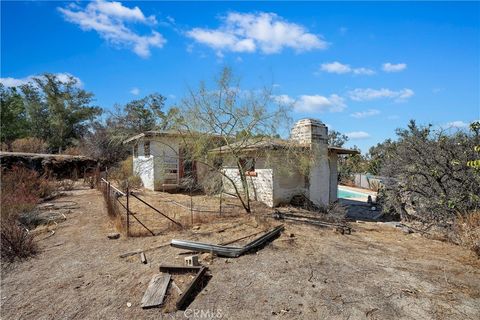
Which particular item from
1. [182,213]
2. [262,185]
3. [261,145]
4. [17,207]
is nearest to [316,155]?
[262,185]

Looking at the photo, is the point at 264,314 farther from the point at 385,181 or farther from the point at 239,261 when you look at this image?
the point at 385,181

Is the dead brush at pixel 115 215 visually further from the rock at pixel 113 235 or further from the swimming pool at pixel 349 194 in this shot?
the swimming pool at pixel 349 194

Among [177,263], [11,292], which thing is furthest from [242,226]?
[11,292]

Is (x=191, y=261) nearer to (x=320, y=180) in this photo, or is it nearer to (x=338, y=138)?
(x=320, y=180)

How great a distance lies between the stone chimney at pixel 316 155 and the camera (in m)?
11.8

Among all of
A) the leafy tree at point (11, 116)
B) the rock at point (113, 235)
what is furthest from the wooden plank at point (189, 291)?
the leafy tree at point (11, 116)

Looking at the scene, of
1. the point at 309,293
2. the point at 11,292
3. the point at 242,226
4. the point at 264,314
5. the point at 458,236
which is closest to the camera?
the point at 264,314

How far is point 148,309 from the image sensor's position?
4.08 metres

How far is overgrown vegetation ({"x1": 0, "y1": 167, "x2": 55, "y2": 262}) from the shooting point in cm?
619

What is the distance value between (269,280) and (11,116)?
31162 mm

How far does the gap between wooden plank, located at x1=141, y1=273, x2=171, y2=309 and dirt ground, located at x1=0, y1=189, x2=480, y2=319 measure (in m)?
0.11

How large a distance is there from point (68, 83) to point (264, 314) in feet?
113

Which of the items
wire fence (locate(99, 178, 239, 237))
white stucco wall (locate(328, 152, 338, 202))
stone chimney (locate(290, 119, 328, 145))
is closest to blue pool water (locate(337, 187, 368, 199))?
white stucco wall (locate(328, 152, 338, 202))

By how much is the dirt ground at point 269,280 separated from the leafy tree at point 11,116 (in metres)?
24.7
